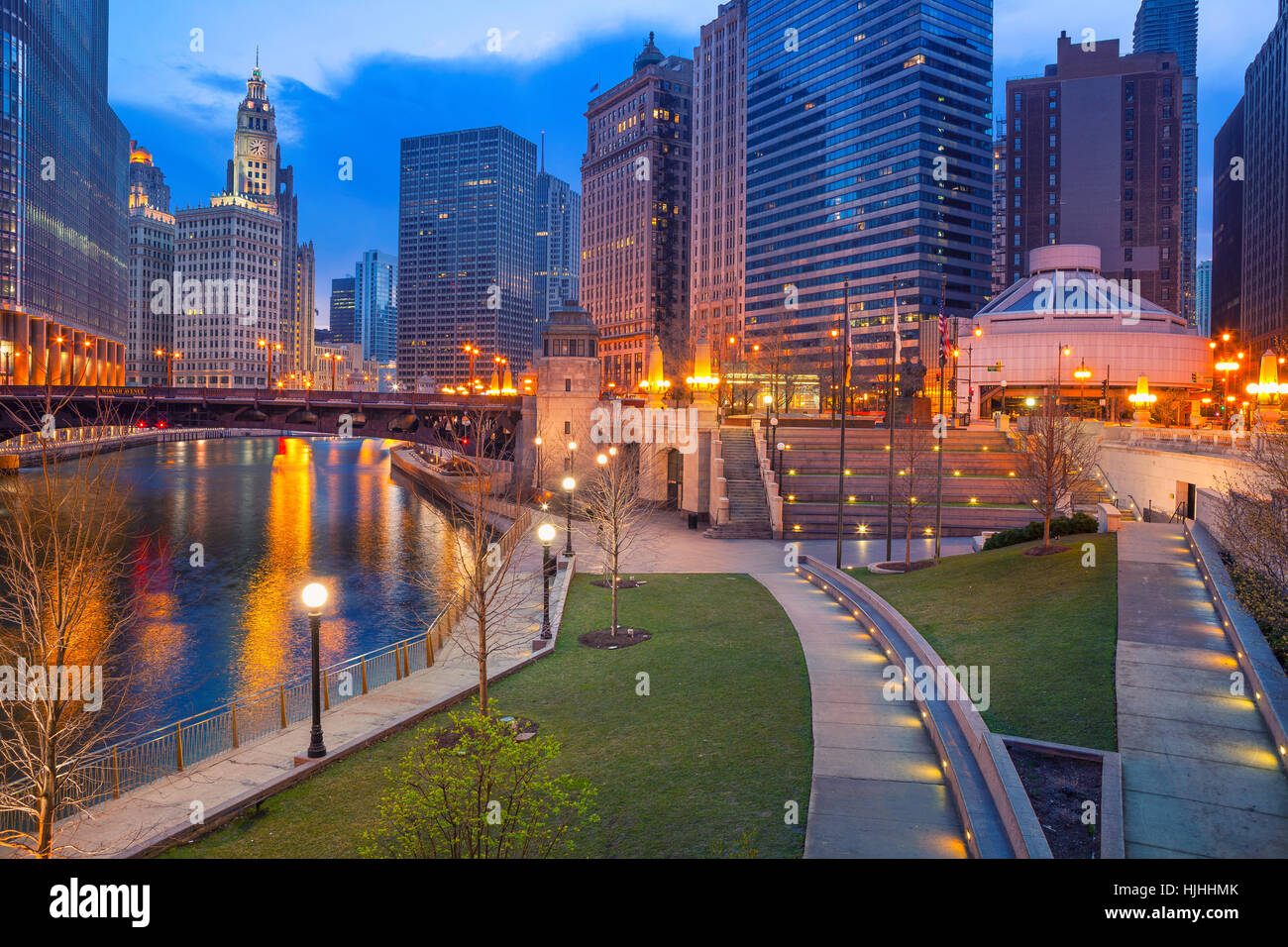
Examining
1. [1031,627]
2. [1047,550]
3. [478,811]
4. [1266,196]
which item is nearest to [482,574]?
[478,811]

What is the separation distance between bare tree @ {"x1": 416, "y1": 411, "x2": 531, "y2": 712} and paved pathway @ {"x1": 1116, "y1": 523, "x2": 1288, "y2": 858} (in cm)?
997

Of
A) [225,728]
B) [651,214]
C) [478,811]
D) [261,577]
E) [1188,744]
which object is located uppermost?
[651,214]

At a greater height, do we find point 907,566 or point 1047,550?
point 1047,550

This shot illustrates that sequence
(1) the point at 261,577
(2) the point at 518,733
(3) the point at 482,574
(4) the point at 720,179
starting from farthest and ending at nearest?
(4) the point at 720,179 → (1) the point at 261,577 → (3) the point at 482,574 → (2) the point at 518,733

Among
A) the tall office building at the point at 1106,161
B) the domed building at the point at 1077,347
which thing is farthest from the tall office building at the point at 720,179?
the domed building at the point at 1077,347

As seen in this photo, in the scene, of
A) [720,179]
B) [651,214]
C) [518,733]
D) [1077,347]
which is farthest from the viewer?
[651,214]

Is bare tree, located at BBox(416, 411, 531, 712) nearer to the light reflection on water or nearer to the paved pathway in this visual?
the light reflection on water

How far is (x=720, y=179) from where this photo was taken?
179m

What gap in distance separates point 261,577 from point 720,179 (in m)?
160

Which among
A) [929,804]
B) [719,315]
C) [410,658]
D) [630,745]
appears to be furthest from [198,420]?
[719,315]

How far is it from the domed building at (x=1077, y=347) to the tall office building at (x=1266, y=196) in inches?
1232

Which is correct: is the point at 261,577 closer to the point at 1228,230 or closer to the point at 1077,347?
the point at 1077,347

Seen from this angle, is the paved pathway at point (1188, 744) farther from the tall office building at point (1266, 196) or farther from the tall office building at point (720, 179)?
the tall office building at point (720, 179)

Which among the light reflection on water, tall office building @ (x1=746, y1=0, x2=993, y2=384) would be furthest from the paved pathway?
tall office building @ (x1=746, y1=0, x2=993, y2=384)
